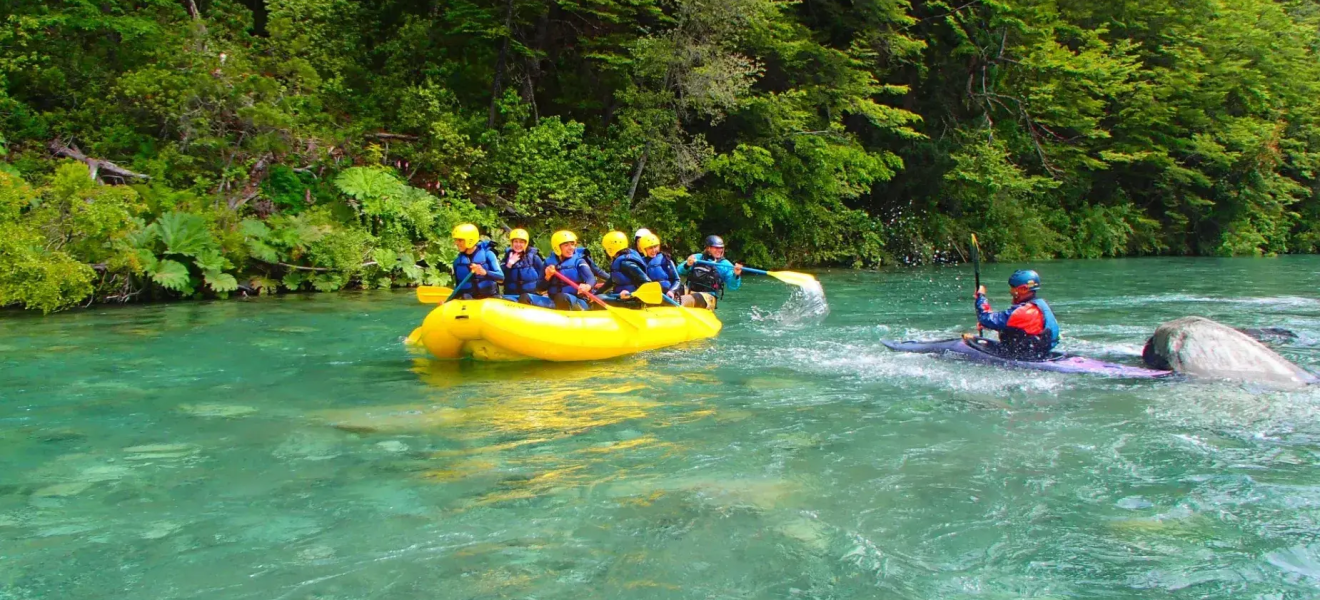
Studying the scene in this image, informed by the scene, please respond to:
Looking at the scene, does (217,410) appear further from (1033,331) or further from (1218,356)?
(1218,356)

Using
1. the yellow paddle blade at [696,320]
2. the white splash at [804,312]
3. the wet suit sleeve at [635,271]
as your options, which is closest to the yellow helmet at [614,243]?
the wet suit sleeve at [635,271]

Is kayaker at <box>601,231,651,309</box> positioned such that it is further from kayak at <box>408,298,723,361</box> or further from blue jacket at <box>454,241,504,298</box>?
blue jacket at <box>454,241,504,298</box>

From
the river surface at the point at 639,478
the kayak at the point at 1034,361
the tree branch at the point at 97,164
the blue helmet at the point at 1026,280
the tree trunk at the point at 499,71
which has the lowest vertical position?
the river surface at the point at 639,478

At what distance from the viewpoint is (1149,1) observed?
27078 millimetres

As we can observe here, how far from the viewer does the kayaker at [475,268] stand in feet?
27.0

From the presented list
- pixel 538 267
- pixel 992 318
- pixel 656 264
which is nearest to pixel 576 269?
pixel 538 267

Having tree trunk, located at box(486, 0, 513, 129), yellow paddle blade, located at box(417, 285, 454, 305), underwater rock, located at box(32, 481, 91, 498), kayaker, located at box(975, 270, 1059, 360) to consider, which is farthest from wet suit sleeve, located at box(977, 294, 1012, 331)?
tree trunk, located at box(486, 0, 513, 129)

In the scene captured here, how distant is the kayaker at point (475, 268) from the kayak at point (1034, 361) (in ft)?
12.1

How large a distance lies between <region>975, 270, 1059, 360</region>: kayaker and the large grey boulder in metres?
0.82

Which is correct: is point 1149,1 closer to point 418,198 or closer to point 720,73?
point 720,73

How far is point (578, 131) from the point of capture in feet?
Answer: 55.6

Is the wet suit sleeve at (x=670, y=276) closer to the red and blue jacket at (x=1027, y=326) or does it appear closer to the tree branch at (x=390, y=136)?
the red and blue jacket at (x=1027, y=326)

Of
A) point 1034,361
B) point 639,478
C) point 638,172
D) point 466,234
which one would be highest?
point 638,172

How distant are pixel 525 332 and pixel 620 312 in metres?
1.12
